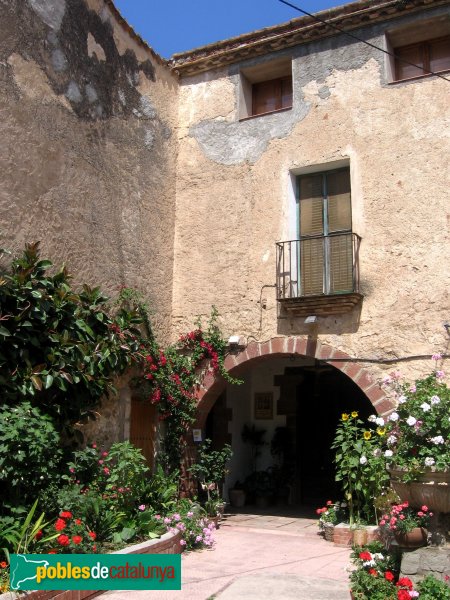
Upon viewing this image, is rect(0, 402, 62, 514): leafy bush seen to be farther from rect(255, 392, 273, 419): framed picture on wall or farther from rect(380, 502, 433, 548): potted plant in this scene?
rect(255, 392, 273, 419): framed picture on wall

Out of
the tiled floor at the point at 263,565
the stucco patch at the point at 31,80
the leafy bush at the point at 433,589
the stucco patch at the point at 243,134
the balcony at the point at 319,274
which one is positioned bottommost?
the tiled floor at the point at 263,565

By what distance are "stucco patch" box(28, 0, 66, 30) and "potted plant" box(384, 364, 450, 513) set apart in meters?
6.56

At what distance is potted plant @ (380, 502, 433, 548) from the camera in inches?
218

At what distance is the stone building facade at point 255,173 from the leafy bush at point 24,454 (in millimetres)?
2278

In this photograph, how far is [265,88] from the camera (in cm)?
1082

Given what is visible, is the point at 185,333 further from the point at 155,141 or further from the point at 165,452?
the point at 155,141

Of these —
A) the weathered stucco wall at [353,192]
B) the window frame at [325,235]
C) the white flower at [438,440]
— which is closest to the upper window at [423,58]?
the weathered stucco wall at [353,192]

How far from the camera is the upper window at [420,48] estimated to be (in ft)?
30.2

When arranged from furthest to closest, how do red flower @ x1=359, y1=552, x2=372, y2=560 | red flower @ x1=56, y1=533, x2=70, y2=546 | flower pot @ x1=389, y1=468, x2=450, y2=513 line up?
flower pot @ x1=389, y1=468, x2=450, y2=513
red flower @ x1=56, y1=533, x2=70, y2=546
red flower @ x1=359, y1=552, x2=372, y2=560

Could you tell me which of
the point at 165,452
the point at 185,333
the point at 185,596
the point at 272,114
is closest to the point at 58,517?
the point at 185,596

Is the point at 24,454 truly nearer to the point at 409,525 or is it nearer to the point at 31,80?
the point at 409,525

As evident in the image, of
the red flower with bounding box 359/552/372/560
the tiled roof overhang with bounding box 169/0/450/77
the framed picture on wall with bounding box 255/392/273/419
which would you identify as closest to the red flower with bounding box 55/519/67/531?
the red flower with bounding box 359/552/372/560

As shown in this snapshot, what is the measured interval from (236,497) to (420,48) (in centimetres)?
810

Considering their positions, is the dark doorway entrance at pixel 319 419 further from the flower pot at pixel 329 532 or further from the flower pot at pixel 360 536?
the flower pot at pixel 360 536
